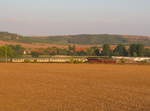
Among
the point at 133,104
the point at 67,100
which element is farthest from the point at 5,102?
the point at 133,104

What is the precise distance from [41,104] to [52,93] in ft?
10.9

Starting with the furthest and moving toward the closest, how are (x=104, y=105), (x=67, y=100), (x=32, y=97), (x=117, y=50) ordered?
(x=117, y=50) → (x=32, y=97) → (x=67, y=100) → (x=104, y=105)

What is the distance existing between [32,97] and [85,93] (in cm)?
302

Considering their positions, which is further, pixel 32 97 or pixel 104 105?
pixel 32 97

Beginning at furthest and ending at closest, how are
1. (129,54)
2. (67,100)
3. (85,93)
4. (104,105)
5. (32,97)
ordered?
(129,54), (85,93), (32,97), (67,100), (104,105)

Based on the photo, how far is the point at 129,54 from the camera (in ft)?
341

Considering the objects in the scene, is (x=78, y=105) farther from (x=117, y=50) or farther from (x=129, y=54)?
(x=117, y=50)

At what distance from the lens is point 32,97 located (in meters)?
15.0

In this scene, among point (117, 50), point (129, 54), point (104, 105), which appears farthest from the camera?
point (117, 50)

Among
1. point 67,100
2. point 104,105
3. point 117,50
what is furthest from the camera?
point 117,50

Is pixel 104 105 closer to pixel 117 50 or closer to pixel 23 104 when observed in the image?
pixel 23 104

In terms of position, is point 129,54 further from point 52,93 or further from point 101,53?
point 52,93

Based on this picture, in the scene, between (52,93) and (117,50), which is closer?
(52,93)

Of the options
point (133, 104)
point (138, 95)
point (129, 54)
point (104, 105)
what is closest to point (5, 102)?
point (104, 105)
